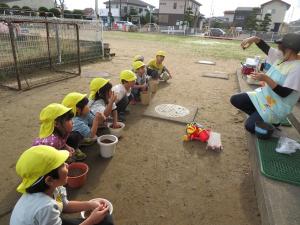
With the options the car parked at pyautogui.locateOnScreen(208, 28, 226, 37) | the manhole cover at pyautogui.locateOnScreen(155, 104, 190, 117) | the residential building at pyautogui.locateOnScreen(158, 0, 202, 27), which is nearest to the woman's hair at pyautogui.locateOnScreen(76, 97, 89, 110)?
the manhole cover at pyautogui.locateOnScreen(155, 104, 190, 117)

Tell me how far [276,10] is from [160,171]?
51.7 meters

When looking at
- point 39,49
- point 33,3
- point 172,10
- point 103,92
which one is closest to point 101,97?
point 103,92

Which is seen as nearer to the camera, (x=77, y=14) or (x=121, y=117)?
(x=121, y=117)

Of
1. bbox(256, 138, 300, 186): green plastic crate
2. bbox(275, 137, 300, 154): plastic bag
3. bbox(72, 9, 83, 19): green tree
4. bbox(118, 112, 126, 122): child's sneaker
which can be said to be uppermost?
bbox(72, 9, 83, 19): green tree

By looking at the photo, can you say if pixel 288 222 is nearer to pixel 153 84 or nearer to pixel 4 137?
pixel 4 137

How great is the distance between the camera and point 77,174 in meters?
2.56

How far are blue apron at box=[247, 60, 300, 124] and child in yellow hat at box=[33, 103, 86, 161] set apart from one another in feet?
8.39

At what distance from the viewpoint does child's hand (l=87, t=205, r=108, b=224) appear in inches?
65.2

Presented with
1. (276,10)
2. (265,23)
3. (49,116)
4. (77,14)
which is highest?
(276,10)

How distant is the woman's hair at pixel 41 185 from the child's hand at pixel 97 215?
15.3 inches

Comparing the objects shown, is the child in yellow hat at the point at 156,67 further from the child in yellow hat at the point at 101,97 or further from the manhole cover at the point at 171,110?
the child in yellow hat at the point at 101,97

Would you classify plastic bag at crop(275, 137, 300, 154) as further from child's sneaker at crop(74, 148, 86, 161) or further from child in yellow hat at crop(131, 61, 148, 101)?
child in yellow hat at crop(131, 61, 148, 101)

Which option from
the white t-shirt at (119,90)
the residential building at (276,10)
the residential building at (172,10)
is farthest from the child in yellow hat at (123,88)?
the residential building at (172,10)

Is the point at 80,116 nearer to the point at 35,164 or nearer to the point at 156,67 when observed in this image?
the point at 35,164
